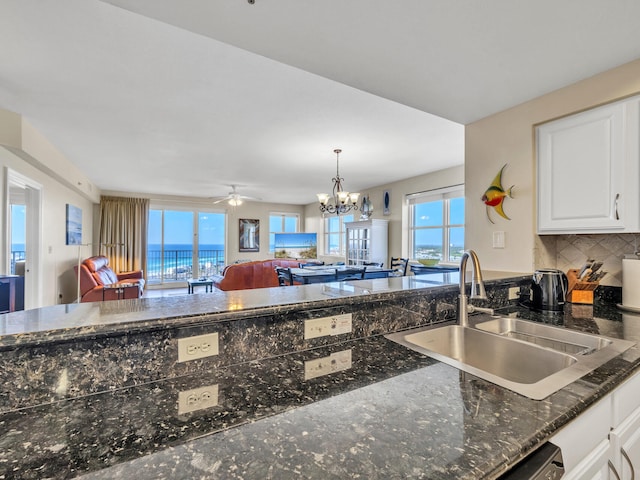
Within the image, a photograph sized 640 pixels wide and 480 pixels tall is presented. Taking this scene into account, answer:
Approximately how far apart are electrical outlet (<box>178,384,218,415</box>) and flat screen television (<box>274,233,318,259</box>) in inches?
321

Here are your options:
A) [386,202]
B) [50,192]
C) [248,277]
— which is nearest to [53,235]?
[50,192]

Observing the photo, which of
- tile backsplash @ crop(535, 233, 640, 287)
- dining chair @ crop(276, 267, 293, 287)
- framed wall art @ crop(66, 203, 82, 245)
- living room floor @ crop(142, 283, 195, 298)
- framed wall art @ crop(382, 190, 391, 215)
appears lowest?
living room floor @ crop(142, 283, 195, 298)

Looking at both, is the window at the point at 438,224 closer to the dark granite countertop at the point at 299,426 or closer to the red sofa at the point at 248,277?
the red sofa at the point at 248,277

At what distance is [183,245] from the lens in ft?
26.9

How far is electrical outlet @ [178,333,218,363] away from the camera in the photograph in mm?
909

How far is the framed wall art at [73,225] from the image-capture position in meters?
5.30

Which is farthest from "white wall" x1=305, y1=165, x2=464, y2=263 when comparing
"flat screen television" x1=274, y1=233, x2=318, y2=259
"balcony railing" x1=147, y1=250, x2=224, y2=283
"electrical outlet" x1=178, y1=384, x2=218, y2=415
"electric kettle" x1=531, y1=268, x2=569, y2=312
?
"electrical outlet" x1=178, y1=384, x2=218, y2=415

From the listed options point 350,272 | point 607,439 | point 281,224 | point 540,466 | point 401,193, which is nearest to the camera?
point 540,466

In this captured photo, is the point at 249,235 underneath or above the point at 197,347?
above

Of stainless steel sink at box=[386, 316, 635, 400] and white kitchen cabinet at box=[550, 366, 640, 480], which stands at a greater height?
stainless steel sink at box=[386, 316, 635, 400]

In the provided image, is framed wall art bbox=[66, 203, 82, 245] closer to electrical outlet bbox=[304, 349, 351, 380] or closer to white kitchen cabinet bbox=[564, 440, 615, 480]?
electrical outlet bbox=[304, 349, 351, 380]

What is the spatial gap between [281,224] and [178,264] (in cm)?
302

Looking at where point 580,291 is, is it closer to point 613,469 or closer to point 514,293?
point 514,293

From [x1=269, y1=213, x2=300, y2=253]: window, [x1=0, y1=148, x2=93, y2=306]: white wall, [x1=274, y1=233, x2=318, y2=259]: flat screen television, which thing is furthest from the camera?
[x1=269, y1=213, x2=300, y2=253]: window
